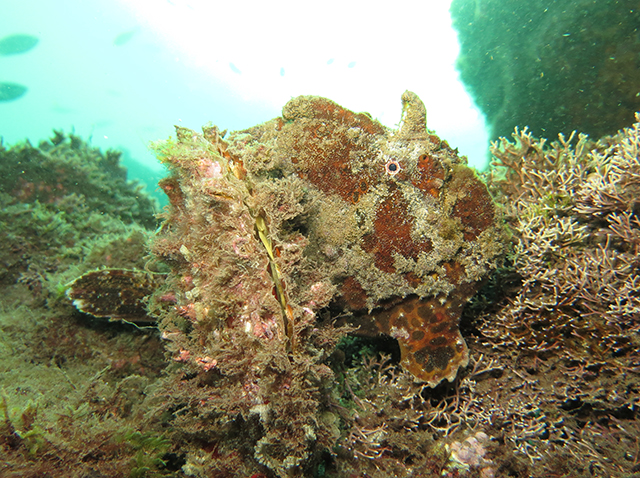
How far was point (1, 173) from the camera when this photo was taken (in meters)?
6.91

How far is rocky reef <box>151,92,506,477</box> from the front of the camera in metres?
2.40

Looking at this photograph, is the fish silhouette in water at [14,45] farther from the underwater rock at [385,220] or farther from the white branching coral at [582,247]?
the white branching coral at [582,247]

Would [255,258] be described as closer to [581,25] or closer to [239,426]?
[239,426]

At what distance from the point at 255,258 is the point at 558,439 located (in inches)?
154

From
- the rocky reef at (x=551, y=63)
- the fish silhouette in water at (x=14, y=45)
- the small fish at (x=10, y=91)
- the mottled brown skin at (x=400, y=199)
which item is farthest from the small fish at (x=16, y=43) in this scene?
the mottled brown skin at (x=400, y=199)

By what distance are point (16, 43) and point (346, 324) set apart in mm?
50521

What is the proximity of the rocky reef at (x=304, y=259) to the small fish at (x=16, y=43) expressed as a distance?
47.5 metres

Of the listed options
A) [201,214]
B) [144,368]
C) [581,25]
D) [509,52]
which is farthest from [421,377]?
[509,52]

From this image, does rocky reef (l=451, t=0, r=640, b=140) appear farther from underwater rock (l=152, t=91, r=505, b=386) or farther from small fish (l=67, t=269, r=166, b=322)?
small fish (l=67, t=269, r=166, b=322)

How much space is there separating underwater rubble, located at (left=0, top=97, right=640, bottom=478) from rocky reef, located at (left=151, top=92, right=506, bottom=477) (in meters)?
0.02

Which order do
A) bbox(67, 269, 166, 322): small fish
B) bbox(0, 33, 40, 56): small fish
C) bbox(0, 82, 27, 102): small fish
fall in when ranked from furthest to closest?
bbox(0, 33, 40, 56): small fish, bbox(0, 82, 27, 102): small fish, bbox(67, 269, 166, 322): small fish

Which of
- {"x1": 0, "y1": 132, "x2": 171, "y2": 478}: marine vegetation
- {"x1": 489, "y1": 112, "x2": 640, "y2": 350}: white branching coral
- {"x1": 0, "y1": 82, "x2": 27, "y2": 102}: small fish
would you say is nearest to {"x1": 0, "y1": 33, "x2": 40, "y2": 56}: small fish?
{"x1": 0, "y1": 82, "x2": 27, "y2": 102}: small fish

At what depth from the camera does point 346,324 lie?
316 centimetres

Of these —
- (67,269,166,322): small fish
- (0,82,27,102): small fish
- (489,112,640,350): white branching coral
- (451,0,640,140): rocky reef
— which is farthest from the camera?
(0,82,27,102): small fish
